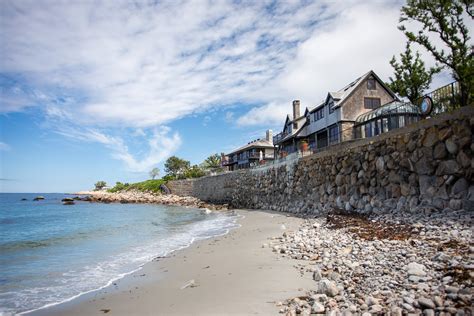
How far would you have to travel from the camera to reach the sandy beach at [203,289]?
17.5 feet

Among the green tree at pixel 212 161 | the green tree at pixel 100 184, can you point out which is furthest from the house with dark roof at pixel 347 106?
the green tree at pixel 100 184

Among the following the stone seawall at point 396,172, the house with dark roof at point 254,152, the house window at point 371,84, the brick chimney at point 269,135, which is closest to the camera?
the stone seawall at point 396,172

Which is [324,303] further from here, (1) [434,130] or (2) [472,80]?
(2) [472,80]

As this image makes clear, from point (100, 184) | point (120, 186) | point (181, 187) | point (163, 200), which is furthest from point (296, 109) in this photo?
point (100, 184)

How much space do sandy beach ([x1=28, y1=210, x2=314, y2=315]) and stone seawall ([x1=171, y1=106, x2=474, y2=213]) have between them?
19.0 ft

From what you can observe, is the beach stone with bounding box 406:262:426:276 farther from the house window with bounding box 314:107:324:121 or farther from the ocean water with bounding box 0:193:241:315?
the house window with bounding box 314:107:324:121

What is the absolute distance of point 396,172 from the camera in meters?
11.9

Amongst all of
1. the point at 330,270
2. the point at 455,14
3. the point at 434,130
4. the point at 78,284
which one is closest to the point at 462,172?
the point at 434,130

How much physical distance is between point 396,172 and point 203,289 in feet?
30.2

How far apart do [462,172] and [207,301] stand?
8.38 metres

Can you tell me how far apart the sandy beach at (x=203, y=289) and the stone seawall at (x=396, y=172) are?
580 centimetres

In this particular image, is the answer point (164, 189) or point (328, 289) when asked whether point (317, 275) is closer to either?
point (328, 289)

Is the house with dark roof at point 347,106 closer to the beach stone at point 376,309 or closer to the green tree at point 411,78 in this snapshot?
the green tree at point 411,78

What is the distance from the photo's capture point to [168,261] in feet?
31.4
